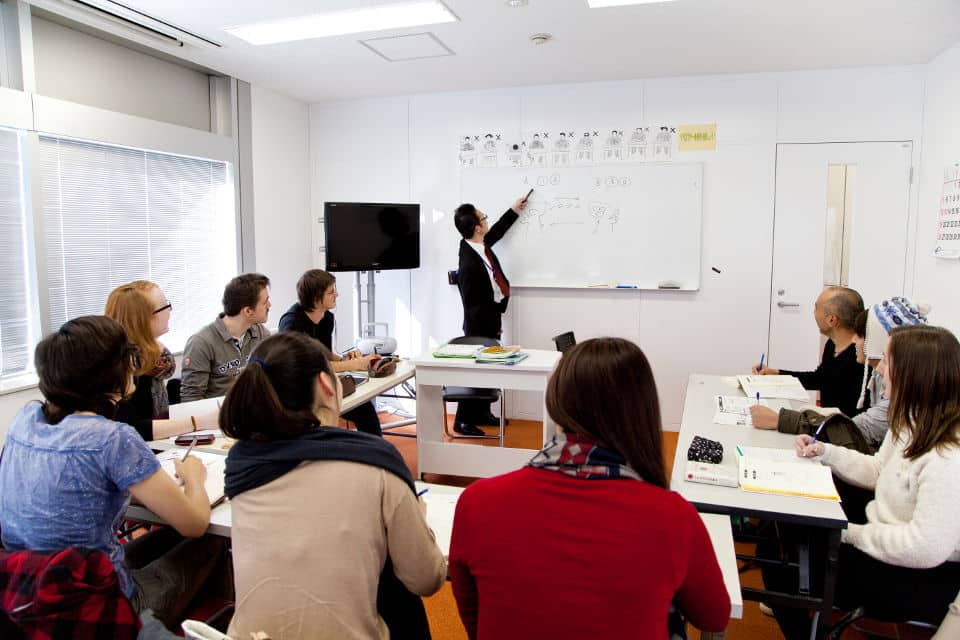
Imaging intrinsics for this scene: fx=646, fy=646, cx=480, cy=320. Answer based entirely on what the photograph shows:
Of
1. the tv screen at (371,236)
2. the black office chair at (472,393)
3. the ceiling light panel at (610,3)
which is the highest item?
the ceiling light panel at (610,3)

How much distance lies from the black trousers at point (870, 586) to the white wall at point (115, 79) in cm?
444

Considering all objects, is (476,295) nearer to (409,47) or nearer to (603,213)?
(603,213)

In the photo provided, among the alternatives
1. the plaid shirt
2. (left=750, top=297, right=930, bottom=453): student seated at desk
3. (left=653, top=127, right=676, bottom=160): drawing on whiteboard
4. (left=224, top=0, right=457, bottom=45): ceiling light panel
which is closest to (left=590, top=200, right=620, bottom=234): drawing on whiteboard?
(left=653, top=127, right=676, bottom=160): drawing on whiteboard

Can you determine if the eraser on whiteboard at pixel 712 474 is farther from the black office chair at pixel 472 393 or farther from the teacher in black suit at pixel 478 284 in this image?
the teacher in black suit at pixel 478 284

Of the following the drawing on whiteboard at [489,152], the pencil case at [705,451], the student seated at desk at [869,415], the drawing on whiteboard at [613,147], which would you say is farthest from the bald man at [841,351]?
the drawing on whiteboard at [489,152]

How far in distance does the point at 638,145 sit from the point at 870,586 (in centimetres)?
379

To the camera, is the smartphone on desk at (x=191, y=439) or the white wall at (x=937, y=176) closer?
the smartphone on desk at (x=191, y=439)

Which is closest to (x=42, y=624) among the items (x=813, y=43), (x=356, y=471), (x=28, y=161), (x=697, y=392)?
(x=356, y=471)

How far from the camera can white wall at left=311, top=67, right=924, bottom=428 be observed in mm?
4695

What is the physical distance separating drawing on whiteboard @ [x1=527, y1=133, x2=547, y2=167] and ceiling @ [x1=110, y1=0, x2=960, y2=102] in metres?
0.46

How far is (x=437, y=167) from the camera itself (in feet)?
18.4

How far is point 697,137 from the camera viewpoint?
16.2ft

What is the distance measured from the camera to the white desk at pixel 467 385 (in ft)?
12.1

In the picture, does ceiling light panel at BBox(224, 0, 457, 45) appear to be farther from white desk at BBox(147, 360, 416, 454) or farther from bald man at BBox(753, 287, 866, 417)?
bald man at BBox(753, 287, 866, 417)
